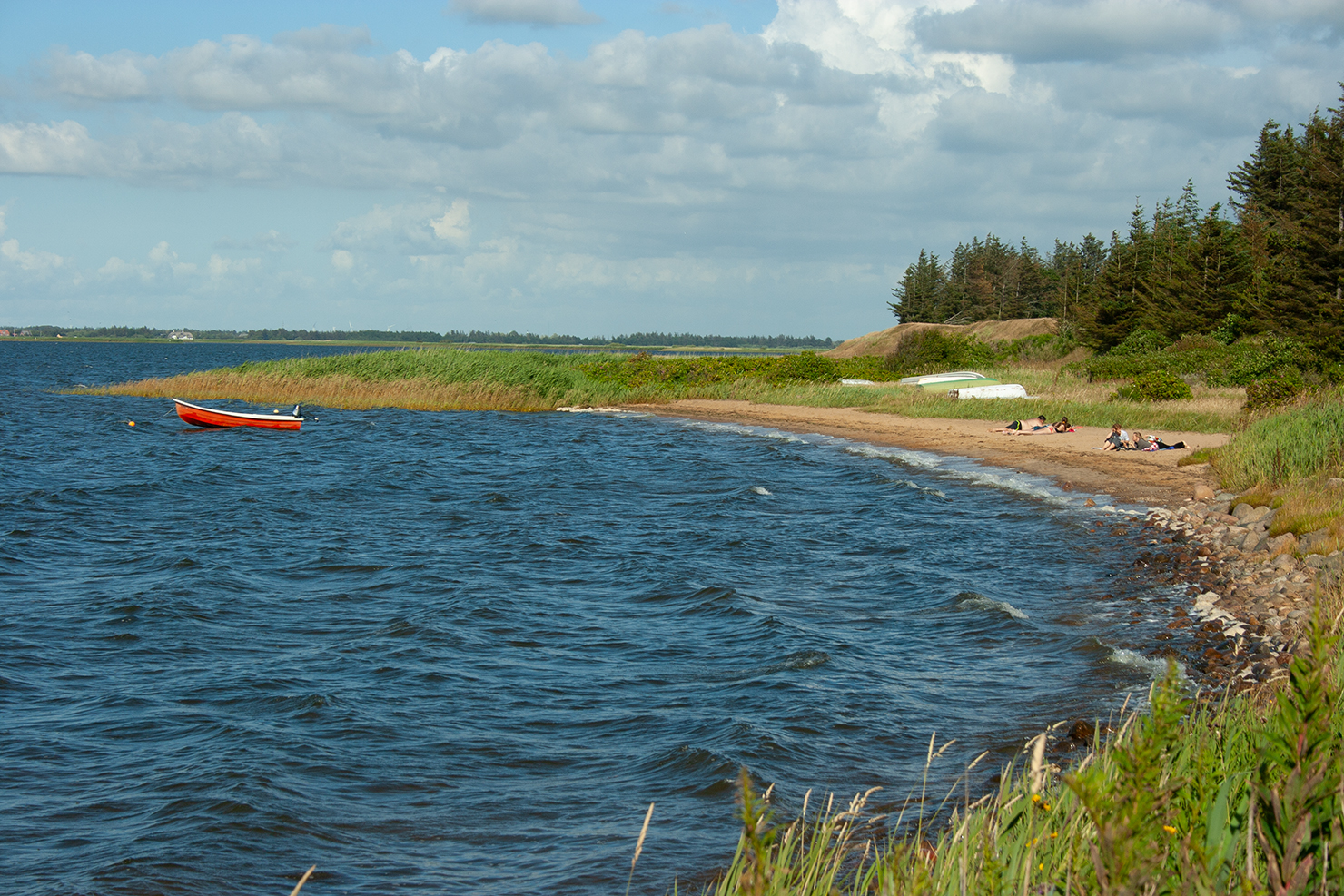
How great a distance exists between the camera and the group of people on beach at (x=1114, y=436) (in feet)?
91.6

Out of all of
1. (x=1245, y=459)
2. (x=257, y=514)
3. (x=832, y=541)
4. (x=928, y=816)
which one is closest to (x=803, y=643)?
(x=928, y=816)

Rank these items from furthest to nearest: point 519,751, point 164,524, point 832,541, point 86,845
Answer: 1. point 164,524
2. point 832,541
3. point 519,751
4. point 86,845

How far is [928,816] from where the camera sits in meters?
7.83

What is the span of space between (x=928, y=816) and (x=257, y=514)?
1952 cm

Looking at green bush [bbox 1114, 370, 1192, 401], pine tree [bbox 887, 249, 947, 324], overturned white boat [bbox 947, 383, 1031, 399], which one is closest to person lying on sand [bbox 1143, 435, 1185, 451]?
green bush [bbox 1114, 370, 1192, 401]

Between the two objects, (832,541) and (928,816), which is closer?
(928,816)

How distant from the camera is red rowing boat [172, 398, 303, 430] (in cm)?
4156

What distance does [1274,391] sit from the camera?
27.9m

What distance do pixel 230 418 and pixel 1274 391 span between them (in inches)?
1498

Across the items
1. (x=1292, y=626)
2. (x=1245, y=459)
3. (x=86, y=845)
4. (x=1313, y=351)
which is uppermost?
(x=1313, y=351)

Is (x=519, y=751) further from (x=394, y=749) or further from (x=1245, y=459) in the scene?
(x=1245, y=459)

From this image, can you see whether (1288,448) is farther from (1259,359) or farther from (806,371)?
(806,371)

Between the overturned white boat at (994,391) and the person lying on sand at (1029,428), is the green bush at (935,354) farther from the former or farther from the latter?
the person lying on sand at (1029,428)

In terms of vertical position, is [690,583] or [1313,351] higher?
[1313,351]
